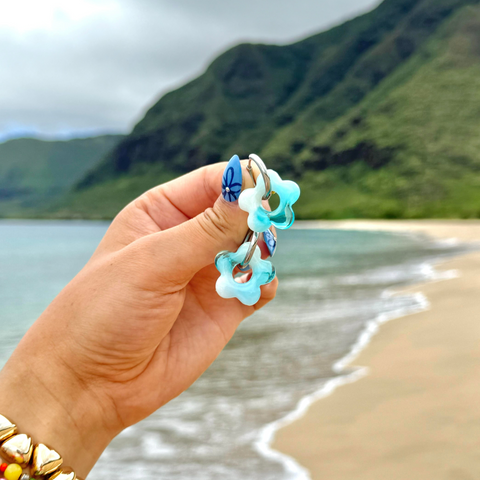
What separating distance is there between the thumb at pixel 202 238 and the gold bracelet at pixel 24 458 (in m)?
0.80

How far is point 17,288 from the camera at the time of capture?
1738 centimetres

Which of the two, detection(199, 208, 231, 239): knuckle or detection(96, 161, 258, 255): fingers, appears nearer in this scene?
detection(199, 208, 231, 239): knuckle

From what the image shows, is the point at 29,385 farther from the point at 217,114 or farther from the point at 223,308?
the point at 217,114

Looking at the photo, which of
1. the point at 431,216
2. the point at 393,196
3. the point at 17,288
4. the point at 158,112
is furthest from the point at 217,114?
the point at 17,288

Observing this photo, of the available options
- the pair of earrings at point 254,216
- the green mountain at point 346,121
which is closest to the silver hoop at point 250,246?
the pair of earrings at point 254,216

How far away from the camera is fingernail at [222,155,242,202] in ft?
5.34

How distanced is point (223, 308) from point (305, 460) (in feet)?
5.67

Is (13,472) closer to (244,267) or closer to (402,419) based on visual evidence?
(244,267)

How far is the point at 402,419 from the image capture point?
3.89m

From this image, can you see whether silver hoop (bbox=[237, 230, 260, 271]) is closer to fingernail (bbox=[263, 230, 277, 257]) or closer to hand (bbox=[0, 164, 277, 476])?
hand (bbox=[0, 164, 277, 476])

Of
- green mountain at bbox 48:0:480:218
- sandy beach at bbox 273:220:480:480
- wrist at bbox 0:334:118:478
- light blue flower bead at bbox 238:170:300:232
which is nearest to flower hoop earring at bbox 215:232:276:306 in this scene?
light blue flower bead at bbox 238:170:300:232

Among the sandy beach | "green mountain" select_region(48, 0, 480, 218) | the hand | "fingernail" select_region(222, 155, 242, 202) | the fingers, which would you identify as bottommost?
the sandy beach

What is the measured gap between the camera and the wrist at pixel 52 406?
181 centimetres

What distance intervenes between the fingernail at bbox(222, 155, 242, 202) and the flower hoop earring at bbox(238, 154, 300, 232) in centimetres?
6
